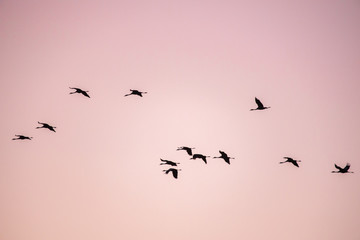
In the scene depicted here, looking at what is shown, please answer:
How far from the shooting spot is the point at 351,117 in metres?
5.75

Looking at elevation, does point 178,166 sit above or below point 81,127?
below

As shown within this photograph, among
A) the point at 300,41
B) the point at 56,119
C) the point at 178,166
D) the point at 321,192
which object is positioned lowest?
the point at 321,192

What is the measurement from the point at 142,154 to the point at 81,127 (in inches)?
53.8

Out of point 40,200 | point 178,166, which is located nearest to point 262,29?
point 178,166

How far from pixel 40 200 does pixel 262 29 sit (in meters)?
5.67

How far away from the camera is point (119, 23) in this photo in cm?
600

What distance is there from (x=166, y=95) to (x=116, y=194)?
2.22 metres

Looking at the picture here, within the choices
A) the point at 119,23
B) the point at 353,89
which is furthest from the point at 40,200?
the point at 353,89

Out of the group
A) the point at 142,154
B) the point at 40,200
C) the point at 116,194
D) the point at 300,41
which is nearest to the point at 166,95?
the point at 142,154

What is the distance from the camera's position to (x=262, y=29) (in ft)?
19.4

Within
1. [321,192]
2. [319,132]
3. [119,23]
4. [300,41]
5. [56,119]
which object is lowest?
[321,192]

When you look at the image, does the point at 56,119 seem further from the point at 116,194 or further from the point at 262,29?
the point at 262,29

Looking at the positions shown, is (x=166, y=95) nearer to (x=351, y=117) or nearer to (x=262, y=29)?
(x=262, y=29)

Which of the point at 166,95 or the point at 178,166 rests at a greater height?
the point at 166,95
